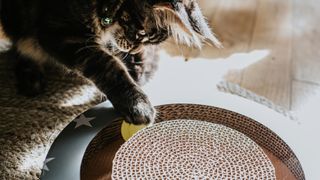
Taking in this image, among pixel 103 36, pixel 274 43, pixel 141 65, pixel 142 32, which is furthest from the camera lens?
pixel 274 43

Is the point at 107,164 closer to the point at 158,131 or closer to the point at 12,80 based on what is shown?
the point at 158,131

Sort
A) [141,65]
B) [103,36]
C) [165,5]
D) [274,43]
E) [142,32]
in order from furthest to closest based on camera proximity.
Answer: [274,43] < [141,65] < [103,36] < [142,32] < [165,5]

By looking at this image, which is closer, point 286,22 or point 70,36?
point 70,36

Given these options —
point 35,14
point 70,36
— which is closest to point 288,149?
point 70,36

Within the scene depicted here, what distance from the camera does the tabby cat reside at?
0.87 m

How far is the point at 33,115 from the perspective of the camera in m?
1.08

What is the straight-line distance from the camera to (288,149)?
0.79m

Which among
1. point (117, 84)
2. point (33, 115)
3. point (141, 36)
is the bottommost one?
point (33, 115)

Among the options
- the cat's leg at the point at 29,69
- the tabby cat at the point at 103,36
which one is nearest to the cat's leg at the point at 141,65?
the tabby cat at the point at 103,36

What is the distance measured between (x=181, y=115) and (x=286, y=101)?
52 centimetres

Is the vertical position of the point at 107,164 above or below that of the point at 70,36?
below

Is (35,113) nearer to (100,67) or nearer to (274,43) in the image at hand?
(100,67)

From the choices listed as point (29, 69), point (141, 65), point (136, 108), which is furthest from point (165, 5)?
point (29, 69)

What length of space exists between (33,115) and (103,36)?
253 mm
